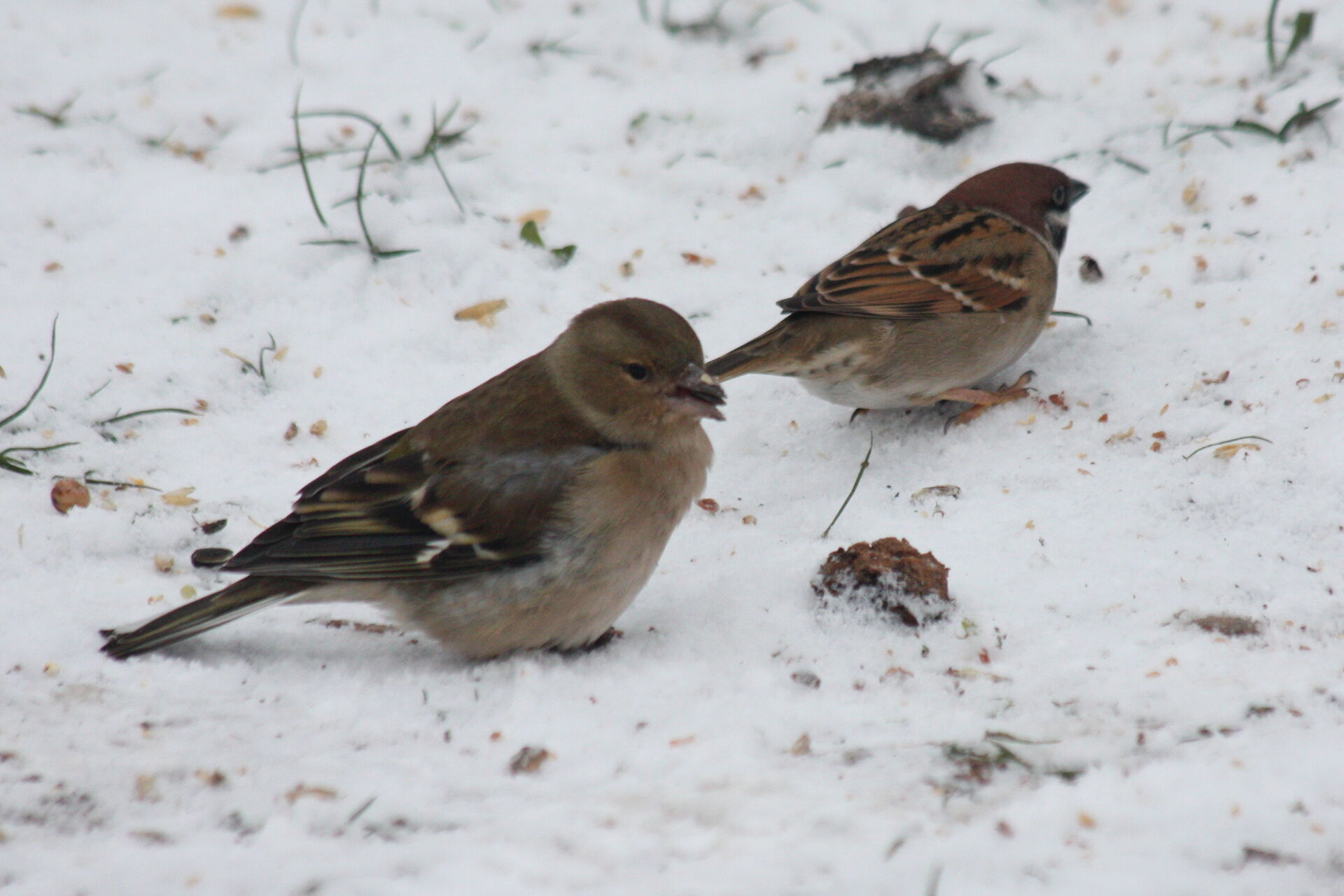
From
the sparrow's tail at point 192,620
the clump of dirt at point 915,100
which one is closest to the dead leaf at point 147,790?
the sparrow's tail at point 192,620

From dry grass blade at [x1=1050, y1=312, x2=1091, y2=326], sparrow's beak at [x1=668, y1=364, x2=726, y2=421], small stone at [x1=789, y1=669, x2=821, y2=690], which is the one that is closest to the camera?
small stone at [x1=789, y1=669, x2=821, y2=690]

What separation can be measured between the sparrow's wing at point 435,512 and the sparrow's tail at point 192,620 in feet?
0.22

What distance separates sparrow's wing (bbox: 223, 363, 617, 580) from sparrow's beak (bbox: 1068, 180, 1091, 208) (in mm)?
2480

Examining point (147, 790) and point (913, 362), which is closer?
point (147, 790)

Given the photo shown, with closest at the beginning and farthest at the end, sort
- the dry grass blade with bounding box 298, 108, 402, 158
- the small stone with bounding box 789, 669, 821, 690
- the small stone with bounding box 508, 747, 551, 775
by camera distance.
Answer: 1. the small stone with bounding box 508, 747, 551, 775
2. the small stone with bounding box 789, 669, 821, 690
3. the dry grass blade with bounding box 298, 108, 402, 158

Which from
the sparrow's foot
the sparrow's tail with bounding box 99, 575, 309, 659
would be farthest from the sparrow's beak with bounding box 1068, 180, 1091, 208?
the sparrow's tail with bounding box 99, 575, 309, 659

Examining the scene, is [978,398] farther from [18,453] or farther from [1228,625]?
[18,453]

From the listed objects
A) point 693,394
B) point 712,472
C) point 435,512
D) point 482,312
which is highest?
point 693,394

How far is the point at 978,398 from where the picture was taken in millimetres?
4219

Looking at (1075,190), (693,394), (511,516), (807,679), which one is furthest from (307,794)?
(1075,190)

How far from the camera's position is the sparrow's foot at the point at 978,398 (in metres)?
4.18

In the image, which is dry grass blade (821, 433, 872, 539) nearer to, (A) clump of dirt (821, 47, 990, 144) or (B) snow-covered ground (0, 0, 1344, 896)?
(B) snow-covered ground (0, 0, 1344, 896)

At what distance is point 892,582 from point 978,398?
1.39 m

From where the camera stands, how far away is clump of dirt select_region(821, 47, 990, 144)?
17.9 feet
